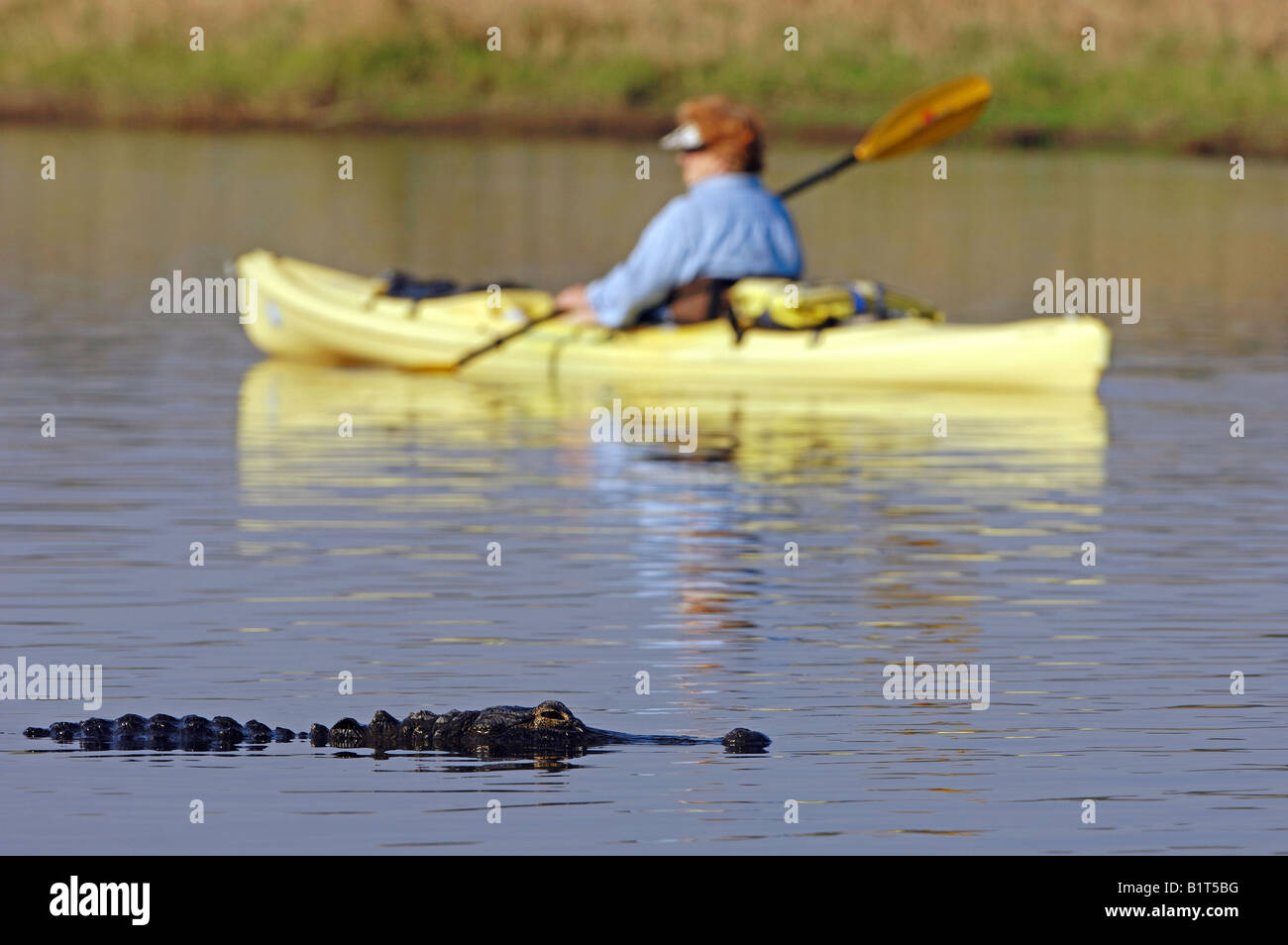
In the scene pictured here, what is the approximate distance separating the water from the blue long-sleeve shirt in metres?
0.75

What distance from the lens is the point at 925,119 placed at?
1867cm

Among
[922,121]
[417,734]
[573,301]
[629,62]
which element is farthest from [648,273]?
[629,62]

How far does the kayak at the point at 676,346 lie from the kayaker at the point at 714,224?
369 mm

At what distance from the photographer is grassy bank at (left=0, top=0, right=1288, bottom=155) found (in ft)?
135

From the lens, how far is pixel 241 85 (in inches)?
1678

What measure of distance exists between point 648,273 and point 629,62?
25.2 meters

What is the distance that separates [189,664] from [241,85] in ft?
113

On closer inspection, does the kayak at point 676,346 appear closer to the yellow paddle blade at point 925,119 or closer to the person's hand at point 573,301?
the person's hand at point 573,301

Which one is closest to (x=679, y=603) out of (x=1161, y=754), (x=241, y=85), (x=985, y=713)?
(x=985, y=713)

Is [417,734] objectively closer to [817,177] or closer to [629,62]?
[817,177]

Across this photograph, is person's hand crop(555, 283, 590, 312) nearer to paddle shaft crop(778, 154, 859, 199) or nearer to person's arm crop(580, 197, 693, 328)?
person's arm crop(580, 197, 693, 328)

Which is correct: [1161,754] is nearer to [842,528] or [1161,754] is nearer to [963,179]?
[842,528]

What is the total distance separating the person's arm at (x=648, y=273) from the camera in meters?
16.5

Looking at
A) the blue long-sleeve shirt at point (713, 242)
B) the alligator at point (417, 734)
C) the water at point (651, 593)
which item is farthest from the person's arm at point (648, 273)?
the alligator at point (417, 734)
